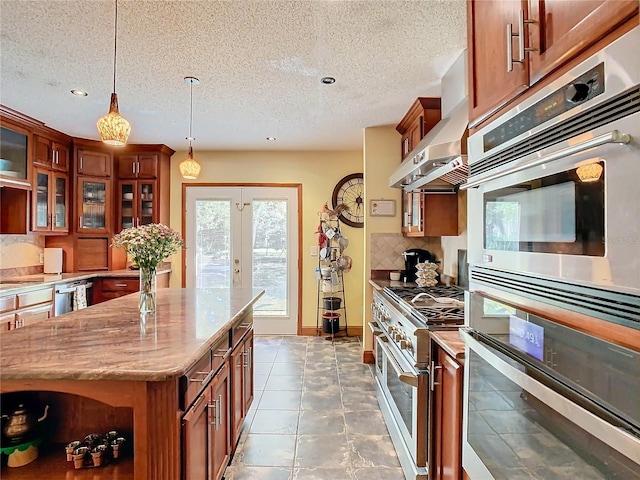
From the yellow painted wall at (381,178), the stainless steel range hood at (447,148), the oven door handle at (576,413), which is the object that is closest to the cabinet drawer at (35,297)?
the yellow painted wall at (381,178)

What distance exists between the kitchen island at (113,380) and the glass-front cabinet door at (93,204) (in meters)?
3.21

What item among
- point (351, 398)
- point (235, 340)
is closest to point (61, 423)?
point (235, 340)

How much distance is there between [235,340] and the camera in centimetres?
221

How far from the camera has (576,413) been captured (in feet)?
2.24

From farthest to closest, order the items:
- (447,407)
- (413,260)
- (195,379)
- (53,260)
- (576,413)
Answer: (53,260) < (413,260) < (447,407) < (195,379) < (576,413)

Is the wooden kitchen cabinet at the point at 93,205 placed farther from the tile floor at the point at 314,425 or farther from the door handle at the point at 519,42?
the door handle at the point at 519,42

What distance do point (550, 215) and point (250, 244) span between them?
4.58m

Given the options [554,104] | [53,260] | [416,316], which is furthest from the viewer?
[53,260]

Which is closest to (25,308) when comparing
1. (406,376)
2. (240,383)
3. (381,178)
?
(240,383)

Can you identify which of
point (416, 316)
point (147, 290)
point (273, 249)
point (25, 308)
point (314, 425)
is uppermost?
point (273, 249)

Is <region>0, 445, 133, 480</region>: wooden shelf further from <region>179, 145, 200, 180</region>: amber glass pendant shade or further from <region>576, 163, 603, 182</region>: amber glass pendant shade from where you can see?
<region>179, 145, 200, 180</region>: amber glass pendant shade

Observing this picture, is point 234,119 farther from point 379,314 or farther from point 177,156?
point 379,314

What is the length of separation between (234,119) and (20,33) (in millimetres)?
1829

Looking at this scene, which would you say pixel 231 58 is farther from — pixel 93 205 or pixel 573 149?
pixel 93 205
